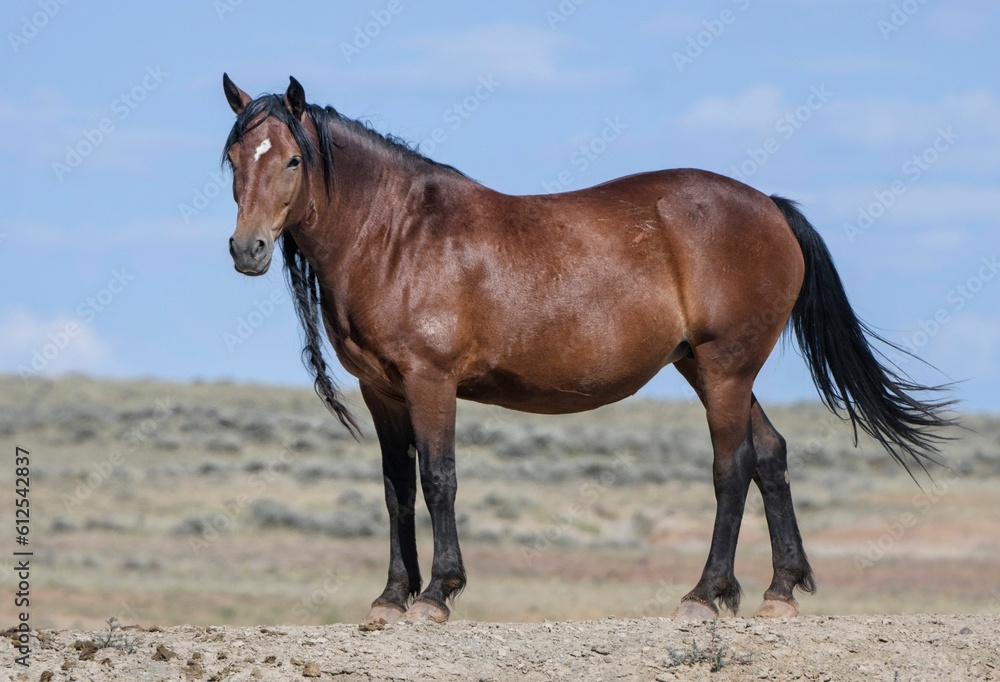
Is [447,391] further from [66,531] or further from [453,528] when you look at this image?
[66,531]

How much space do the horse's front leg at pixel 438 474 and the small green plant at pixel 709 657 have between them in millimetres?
1390

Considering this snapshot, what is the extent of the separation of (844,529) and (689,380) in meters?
→ 19.5

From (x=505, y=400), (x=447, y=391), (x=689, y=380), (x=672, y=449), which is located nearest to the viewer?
(x=447, y=391)

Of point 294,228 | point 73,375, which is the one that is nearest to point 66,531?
point 294,228

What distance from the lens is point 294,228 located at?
7605 millimetres

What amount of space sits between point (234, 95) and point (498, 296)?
208 centimetres

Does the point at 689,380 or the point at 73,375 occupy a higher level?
the point at 73,375

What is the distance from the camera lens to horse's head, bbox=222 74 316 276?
272 inches

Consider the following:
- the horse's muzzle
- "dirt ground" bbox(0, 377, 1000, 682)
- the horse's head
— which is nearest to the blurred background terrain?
"dirt ground" bbox(0, 377, 1000, 682)

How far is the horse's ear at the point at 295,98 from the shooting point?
7.33 meters

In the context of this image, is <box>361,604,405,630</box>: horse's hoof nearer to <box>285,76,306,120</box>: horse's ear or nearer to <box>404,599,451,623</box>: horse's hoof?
<box>404,599,451,623</box>: horse's hoof

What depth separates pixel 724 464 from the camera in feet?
26.4

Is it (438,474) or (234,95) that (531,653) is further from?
(234,95)

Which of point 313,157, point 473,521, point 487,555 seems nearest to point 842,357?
point 313,157
